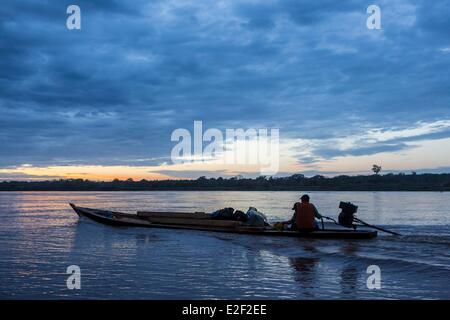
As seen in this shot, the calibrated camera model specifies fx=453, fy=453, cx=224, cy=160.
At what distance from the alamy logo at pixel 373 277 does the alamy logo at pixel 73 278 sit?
22.6 ft

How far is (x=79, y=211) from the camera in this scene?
29.2 meters

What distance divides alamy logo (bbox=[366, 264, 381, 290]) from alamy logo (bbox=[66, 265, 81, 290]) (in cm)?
688

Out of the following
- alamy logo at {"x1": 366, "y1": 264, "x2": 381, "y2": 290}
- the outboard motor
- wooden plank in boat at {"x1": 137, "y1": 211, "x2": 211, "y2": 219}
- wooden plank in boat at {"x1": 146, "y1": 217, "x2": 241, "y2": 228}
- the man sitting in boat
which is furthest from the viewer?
wooden plank in boat at {"x1": 137, "y1": 211, "x2": 211, "y2": 219}

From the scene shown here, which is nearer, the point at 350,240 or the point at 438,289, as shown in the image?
the point at 438,289

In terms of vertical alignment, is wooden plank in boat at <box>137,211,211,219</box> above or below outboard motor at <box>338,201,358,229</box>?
below

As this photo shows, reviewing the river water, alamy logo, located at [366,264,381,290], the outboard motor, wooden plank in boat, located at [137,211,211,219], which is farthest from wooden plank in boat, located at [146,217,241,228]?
alamy logo, located at [366,264,381,290]

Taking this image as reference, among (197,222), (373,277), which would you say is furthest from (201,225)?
(373,277)

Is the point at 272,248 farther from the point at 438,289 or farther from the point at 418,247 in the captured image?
the point at 438,289

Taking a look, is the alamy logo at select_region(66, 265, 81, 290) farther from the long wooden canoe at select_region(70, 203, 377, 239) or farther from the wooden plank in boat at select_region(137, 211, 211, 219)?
the wooden plank in boat at select_region(137, 211, 211, 219)

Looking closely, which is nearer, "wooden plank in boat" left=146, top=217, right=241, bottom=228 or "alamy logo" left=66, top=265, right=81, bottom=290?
"alamy logo" left=66, top=265, right=81, bottom=290

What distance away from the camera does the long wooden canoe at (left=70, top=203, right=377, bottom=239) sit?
18781 millimetres
